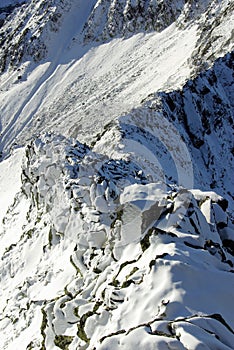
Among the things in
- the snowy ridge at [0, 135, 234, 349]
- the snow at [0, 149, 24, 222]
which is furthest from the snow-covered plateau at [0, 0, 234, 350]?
the snow at [0, 149, 24, 222]

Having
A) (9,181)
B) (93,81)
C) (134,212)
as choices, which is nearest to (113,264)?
(134,212)

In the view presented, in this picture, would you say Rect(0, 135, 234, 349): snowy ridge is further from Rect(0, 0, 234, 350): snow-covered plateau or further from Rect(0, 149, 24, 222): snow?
Rect(0, 149, 24, 222): snow

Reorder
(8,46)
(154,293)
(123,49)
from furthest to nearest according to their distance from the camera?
(8,46)
(123,49)
(154,293)

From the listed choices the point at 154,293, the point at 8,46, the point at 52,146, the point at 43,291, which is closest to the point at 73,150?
the point at 52,146

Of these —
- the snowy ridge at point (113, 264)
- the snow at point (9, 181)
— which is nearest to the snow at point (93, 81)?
the snow at point (9, 181)

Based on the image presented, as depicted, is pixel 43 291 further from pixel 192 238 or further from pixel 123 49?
pixel 123 49
